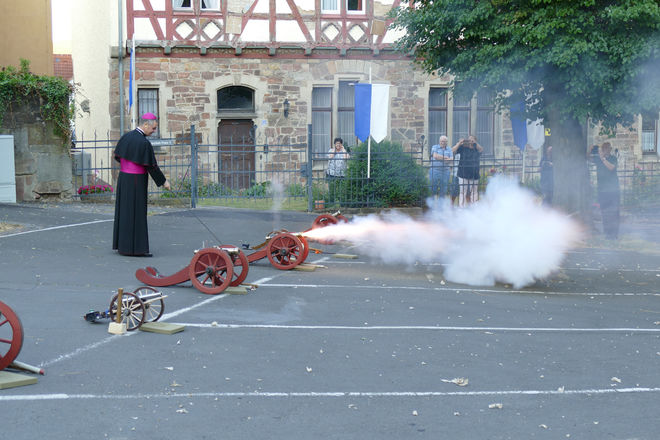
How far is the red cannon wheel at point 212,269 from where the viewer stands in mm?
9867

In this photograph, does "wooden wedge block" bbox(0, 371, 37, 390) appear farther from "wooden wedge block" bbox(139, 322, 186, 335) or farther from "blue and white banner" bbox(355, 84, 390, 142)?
"blue and white banner" bbox(355, 84, 390, 142)

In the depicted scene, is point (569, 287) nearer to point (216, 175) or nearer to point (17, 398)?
point (17, 398)

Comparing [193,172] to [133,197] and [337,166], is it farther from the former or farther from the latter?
[133,197]

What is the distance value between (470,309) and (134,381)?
4.47 m

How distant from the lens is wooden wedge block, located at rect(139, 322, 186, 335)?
25.8ft

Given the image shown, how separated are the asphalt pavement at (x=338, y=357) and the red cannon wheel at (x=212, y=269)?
21cm

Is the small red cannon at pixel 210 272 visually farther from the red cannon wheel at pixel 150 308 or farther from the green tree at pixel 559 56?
the green tree at pixel 559 56

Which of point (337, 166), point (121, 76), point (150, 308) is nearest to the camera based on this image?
point (150, 308)

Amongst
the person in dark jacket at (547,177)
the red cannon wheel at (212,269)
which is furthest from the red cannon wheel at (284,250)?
the person in dark jacket at (547,177)

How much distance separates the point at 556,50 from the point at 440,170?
7.94 m

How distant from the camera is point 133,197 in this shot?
1247 centimetres

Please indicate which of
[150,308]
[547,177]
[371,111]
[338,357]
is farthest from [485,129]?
[338,357]

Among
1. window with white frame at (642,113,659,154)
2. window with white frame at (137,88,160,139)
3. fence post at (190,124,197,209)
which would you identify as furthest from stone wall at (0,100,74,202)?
window with white frame at (642,113,659,154)

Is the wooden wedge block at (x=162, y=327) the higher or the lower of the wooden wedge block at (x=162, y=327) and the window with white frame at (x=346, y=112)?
the lower
